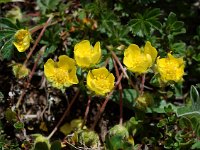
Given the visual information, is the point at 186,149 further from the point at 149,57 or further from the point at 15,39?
the point at 15,39

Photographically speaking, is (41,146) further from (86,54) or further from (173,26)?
(173,26)

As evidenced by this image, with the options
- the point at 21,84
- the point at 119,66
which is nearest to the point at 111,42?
the point at 119,66

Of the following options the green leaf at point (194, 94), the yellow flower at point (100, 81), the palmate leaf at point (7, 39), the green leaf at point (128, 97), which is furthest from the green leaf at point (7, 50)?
the green leaf at point (194, 94)

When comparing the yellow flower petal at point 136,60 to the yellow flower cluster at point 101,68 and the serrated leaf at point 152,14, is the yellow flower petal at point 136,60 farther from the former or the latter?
the serrated leaf at point 152,14

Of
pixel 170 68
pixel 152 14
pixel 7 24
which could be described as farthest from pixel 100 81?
pixel 7 24

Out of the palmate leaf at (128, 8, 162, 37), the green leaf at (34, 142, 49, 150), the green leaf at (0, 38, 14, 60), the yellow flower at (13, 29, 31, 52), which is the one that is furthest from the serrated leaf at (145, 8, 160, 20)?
the green leaf at (34, 142, 49, 150)
